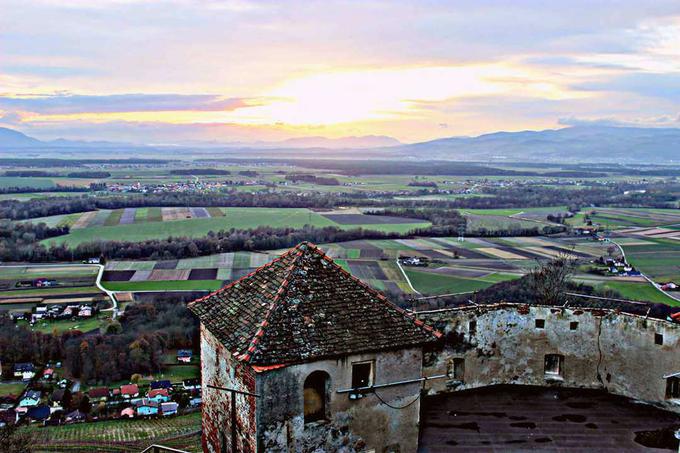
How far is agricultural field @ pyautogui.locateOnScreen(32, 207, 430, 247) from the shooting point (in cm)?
8238

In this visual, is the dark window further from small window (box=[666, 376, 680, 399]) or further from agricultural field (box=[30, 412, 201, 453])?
agricultural field (box=[30, 412, 201, 453])

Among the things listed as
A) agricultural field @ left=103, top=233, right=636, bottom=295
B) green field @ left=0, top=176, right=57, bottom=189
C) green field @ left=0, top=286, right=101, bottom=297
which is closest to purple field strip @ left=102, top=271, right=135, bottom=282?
agricultural field @ left=103, top=233, right=636, bottom=295

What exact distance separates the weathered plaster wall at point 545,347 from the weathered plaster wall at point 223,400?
5.33 m

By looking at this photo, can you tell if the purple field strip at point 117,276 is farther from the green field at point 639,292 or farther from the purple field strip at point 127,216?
the green field at point 639,292

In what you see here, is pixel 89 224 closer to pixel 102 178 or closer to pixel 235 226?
pixel 235 226

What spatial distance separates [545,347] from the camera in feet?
49.0

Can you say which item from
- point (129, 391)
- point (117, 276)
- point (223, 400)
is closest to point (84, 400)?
point (129, 391)

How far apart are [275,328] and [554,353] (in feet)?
27.6

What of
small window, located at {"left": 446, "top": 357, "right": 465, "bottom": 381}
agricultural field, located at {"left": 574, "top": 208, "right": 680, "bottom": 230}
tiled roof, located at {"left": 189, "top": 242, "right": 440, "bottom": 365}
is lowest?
agricultural field, located at {"left": 574, "top": 208, "right": 680, "bottom": 230}

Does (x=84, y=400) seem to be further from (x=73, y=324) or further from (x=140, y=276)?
(x=140, y=276)

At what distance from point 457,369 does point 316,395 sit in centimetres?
554

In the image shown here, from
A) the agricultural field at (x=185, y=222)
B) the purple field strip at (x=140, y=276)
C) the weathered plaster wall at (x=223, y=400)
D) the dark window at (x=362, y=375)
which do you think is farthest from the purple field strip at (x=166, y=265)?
the dark window at (x=362, y=375)

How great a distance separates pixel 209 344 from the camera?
11867 mm

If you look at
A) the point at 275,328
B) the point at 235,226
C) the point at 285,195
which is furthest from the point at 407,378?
the point at 285,195
